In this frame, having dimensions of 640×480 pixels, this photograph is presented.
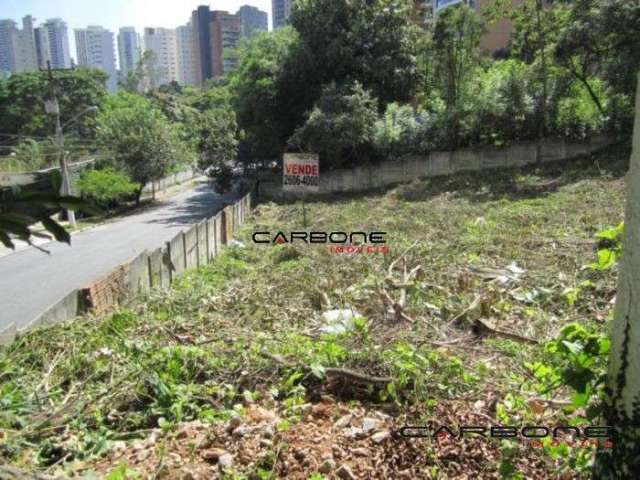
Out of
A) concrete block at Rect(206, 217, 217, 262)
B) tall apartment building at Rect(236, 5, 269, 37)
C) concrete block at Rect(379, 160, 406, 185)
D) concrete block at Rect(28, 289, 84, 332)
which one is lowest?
concrete block at Rect(206, 217, 217, 262)

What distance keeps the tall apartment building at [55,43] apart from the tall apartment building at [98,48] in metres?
30.1

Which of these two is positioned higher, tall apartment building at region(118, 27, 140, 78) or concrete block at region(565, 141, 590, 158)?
tall apartment building at region(118, 27, 140, 78)

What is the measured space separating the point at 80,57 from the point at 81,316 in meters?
117

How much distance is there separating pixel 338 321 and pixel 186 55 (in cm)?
13317

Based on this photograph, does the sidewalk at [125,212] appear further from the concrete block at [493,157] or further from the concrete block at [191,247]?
the concrete block at [493,157]

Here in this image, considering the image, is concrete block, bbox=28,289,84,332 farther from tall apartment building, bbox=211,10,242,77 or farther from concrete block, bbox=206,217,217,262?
tall apartment building, bbox=211,10,242,77

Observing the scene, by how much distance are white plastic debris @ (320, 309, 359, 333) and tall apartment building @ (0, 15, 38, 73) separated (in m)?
87.1

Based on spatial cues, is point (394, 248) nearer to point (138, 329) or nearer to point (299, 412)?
point (138, 329)

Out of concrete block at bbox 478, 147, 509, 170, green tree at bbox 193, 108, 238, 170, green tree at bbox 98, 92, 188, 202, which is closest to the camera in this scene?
concrete block at bbox 478, 147, 509, 170

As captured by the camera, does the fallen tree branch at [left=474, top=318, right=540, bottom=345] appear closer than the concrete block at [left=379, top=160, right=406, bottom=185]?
Yes

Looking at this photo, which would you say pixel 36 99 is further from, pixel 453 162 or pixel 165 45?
pixel 165 45

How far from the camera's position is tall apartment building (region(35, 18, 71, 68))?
69175 millimetres

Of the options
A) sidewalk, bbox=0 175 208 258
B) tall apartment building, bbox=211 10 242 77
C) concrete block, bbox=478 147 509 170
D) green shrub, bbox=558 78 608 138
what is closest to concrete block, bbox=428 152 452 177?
concrete block, bbox=478 147 509 170

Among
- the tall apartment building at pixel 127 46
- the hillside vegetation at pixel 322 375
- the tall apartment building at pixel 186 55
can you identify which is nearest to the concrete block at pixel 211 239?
the hillside vegetation at pixel 322 375
